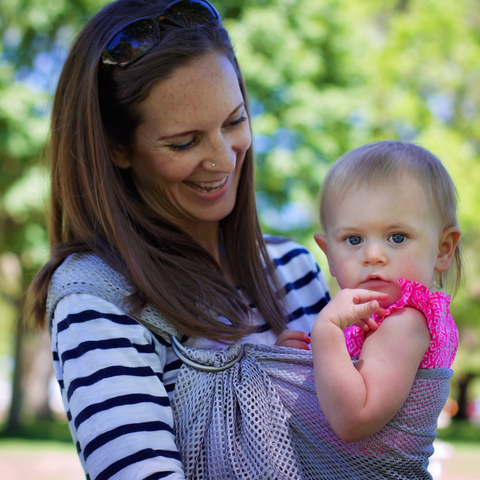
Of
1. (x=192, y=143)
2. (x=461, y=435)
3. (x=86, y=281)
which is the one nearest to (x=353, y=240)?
(x=192, y=143)

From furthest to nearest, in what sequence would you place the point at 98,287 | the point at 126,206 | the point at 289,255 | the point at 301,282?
the point at 289,255
the point at 301,282
the point at 126,206
the point at 98,287

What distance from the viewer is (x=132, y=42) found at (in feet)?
6.14

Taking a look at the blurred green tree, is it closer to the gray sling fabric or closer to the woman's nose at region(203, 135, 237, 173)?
the woman's nose at region(203, 135, 237, 173)

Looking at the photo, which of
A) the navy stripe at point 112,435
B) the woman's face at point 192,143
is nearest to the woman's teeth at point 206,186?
the woman's face at point 192,143

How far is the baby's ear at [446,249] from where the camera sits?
171cm

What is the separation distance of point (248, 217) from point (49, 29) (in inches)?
324

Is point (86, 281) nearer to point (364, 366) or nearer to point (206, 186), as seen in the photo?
point (206, 186)

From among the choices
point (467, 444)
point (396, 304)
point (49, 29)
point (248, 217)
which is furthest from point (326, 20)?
point (396, 304)

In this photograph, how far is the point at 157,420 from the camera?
4.73 ft

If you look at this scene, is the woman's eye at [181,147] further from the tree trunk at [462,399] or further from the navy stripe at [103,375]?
the tree trunk at [462,399]

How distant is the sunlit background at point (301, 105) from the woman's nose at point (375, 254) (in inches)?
238

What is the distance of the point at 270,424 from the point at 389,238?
0.59 metres

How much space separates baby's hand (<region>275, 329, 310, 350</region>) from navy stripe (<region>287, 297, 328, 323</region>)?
184 millimetres

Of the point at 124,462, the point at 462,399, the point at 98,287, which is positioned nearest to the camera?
the point at 124,462
